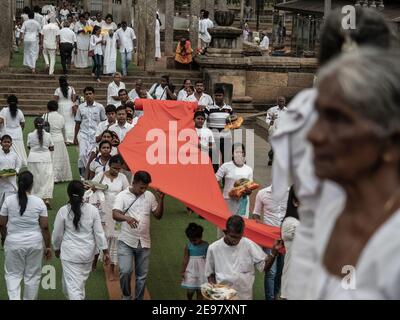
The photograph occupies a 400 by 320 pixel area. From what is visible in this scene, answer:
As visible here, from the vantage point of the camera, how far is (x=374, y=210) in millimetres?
2363

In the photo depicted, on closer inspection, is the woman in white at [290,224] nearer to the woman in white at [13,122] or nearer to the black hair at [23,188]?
the black hair at [23,188]

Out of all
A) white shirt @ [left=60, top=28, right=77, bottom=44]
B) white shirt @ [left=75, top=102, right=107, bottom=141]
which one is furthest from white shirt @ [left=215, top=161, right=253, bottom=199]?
white shirt @ [left=60, top=28, right=77, bottom=44]

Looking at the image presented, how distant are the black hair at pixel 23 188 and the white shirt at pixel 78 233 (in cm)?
36

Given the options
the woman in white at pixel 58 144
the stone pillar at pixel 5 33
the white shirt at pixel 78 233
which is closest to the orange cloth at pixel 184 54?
the stone pillar at pixel 5 33

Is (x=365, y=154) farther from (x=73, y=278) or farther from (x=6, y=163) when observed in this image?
(x=6, y=163)

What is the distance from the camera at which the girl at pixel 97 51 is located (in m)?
25.9

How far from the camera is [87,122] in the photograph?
16.7m

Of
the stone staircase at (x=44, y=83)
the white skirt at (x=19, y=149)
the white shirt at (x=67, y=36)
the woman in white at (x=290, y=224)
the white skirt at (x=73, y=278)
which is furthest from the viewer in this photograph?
the white shirt at (x=67, y=36)

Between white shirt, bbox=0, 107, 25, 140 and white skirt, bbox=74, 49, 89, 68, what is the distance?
11412mm

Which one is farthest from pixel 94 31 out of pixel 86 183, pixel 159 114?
pixel 86 183

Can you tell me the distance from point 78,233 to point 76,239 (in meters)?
0.06

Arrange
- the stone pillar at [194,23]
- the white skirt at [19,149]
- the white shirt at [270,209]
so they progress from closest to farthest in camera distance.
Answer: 1. the white shirt at [270,209]
2. the white skirt at [19,149]
3. the stone pillar at [194,23]

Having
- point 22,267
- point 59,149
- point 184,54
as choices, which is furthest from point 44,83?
point 22,267

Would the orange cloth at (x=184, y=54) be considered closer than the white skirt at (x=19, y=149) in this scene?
No
